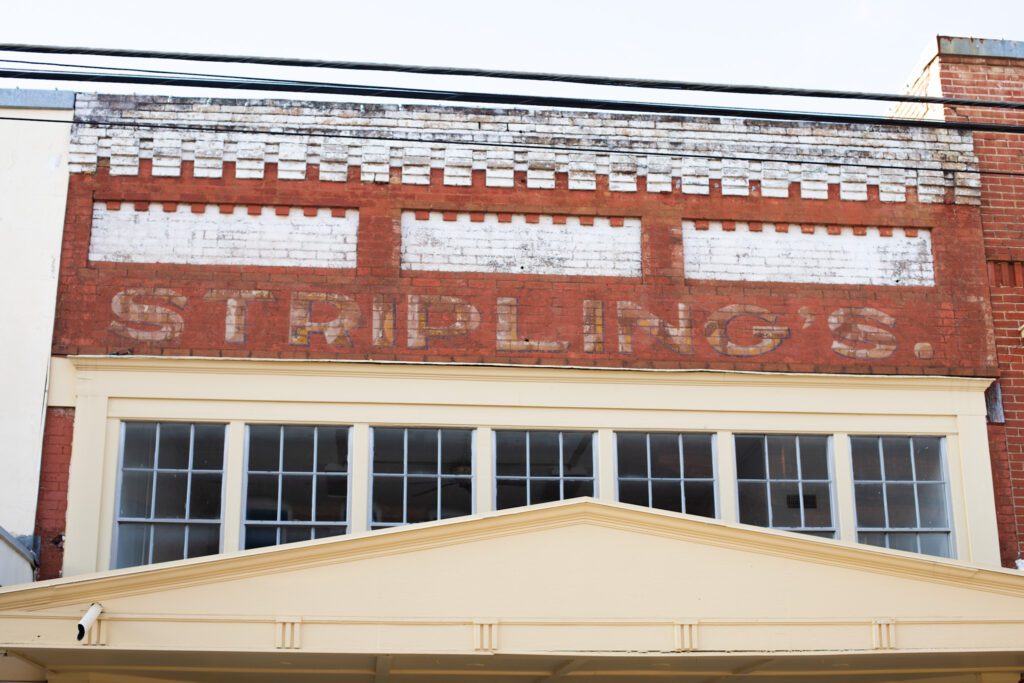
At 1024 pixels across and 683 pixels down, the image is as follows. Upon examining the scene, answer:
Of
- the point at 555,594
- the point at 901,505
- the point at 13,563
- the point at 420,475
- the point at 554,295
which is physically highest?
the point at 554,295

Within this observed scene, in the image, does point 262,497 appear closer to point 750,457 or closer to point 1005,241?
point 750,457

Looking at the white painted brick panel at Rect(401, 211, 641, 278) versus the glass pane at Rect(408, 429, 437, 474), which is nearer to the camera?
the glass pane at Rect(408, 429, 437, 474)

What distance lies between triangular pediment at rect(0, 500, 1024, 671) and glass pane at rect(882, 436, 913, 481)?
2.97 m

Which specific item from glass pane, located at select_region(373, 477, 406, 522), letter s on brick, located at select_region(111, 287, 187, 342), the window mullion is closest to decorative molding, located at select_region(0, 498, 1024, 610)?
the window mullion

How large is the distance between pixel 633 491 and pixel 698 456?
2.76 feet

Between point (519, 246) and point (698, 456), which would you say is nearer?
point (698, 456)

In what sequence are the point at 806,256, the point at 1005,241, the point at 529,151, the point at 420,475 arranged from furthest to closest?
1. the point at 1005,241
2. the point at 806,256
3. the point at 529,151
4. the point at 420,475

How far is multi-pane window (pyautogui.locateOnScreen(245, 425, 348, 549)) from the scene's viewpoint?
14.1 m

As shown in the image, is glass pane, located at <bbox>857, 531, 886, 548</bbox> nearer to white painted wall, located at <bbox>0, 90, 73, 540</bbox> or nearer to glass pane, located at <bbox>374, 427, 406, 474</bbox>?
glass pane, located at <bbox>374, 427, 406, 474</bbox>

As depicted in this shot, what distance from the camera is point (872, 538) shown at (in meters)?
14.8

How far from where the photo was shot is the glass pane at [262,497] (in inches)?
555

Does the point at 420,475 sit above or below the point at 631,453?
below

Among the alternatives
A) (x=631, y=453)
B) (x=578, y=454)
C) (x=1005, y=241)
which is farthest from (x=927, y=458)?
(x=578, y=454)

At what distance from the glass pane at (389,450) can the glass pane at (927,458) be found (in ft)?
18.5
